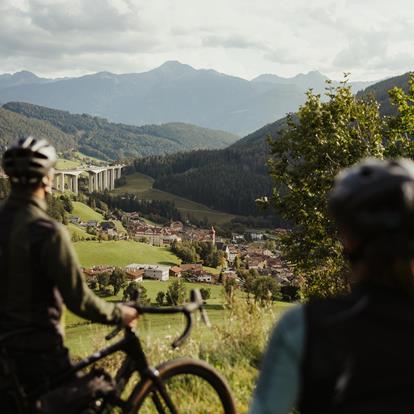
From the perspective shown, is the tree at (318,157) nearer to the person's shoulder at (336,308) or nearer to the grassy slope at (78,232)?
the person's shoulder at (336,308)

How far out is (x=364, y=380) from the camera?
6.39 ft

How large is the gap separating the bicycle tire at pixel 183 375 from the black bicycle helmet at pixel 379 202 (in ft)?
8.32

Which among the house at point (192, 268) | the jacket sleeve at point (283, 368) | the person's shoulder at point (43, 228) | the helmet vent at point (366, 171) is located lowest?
the house at point (192, 268)

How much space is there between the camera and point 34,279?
353 cm

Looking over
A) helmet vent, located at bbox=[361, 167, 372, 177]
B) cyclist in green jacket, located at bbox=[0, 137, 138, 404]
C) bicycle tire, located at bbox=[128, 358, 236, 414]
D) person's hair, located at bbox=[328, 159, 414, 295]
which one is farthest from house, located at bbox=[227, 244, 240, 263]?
person's hair, located at bbox=[328, 159, 414, 295]

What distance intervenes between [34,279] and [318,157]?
24.3 m

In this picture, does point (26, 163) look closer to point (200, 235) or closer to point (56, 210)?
point (56, 210)

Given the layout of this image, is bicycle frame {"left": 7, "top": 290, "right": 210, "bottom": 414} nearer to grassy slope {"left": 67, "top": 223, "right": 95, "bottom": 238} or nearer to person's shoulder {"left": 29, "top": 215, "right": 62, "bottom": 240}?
person's shoulder {"left": 29, "top": 215, "right": 62, "bottom": 240}

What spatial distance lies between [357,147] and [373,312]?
79.7ft

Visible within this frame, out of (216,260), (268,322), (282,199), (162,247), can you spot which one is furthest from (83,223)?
(268,322)

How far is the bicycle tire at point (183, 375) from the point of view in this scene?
400 centimetres

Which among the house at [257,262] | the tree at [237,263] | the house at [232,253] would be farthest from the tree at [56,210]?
the house at [257,262]

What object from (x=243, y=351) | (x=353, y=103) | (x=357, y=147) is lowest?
(x=243, y=351)

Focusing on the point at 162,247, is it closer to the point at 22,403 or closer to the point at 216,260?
the point at 216,260
